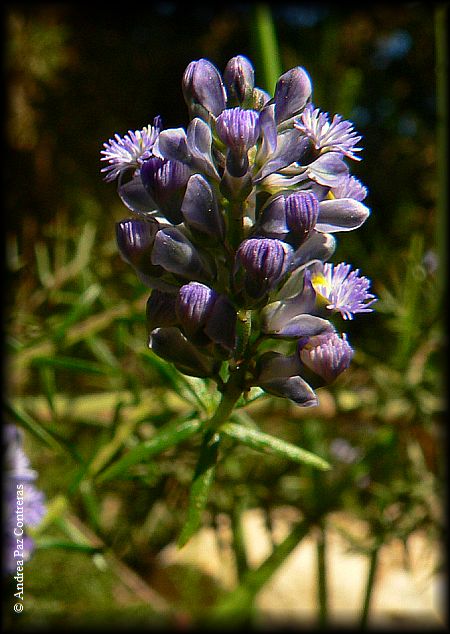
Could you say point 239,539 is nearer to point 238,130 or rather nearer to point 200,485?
point 200,485

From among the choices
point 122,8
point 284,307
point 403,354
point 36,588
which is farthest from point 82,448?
point 122,8

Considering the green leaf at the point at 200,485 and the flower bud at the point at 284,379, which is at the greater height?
the flower bud at the point at 284,379

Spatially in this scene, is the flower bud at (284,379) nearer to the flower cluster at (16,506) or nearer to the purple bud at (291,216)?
the purple bud at (291,216)

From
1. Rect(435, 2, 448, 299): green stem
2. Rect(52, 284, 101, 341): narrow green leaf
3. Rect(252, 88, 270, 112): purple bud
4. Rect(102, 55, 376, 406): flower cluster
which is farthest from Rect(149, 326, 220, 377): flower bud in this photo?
Answer: Rect(435, 2, 448, 299): green stem

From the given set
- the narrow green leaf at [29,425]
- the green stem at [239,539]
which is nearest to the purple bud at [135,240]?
the narrow green leaf at [29,425]

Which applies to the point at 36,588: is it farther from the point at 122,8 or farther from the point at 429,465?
the point at 122,8

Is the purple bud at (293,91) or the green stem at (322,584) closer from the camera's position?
the purple bud at (293,91)

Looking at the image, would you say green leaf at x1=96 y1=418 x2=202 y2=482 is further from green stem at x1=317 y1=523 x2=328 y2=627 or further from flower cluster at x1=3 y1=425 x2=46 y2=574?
green stem at x1=317 y1=523 x2=328 y2=627
